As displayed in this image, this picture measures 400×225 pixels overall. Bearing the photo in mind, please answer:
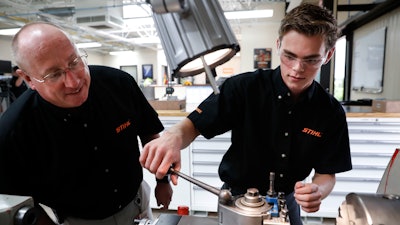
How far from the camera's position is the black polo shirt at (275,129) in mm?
1037

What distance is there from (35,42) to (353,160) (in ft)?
7.37

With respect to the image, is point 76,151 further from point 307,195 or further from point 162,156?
point 307,195

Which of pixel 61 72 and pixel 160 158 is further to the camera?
pixel 61 72

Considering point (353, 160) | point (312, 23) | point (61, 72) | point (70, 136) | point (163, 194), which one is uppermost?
point (312, 23)

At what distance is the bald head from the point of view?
0.84 meters

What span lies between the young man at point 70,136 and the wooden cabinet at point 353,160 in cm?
99

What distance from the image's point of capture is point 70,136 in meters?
1.01

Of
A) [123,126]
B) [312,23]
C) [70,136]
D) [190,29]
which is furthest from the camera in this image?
[123,126]

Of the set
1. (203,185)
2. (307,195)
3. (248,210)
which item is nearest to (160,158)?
(203,185)

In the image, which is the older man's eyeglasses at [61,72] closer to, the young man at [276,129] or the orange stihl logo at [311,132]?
the young man at [276,129]

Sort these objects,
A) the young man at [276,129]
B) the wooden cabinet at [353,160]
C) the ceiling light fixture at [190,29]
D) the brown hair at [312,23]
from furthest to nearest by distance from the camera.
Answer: the wooden cabinet at [353,160]
the young man at [276,129]
the brown hair at [312,23]
the ceiling light fixture at [190,29]

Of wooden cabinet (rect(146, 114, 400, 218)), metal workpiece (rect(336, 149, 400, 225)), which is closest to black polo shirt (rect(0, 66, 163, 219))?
metal workpiece (rect(336, 149, 400, 225))

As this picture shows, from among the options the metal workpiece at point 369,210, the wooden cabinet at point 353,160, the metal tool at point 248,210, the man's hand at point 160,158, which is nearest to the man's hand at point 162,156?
the man's hand at point 160,158

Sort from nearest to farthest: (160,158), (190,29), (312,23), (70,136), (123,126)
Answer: (190,29) → (160,158) → (312,23) → (70,136) → (123,126)
